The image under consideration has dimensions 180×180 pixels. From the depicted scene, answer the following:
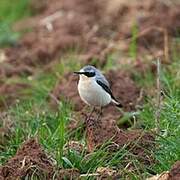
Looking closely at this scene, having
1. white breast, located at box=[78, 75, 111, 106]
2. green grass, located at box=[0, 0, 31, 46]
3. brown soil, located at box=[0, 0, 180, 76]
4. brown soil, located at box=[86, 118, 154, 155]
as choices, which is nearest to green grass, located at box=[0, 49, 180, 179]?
brown soil, located at box=[86, 118, 154, 155]

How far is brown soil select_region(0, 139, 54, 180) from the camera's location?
5.45 meters

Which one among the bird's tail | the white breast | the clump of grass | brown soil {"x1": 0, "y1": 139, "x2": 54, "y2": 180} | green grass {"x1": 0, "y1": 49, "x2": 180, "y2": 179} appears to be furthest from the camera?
the clump of grass

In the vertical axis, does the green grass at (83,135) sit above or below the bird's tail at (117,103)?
above

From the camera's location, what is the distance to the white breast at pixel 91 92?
666cm

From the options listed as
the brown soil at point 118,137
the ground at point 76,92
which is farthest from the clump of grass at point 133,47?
the brown soil at point 118,137

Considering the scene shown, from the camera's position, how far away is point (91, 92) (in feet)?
21.9

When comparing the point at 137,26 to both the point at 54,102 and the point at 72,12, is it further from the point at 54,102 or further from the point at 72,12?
the point at 54,102

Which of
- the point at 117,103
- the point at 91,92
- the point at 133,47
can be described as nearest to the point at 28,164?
the point at 91,92

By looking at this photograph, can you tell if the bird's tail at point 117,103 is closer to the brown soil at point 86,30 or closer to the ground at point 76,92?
the ground at point 76,92

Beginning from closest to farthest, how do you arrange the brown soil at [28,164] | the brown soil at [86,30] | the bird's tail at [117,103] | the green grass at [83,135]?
1. the brown soil at [28,164]
2. the green grass at [83,135]
3. the bird's tail at [117,103]
4. the brown soil at [86,30]

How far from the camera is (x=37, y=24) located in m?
11.4

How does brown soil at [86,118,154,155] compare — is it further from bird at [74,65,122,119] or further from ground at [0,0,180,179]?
bird at [74,65,122,119]

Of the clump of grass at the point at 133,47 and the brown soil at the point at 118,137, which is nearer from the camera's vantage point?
the brown soil at the point at 118,137

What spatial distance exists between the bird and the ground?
0.60 feet
